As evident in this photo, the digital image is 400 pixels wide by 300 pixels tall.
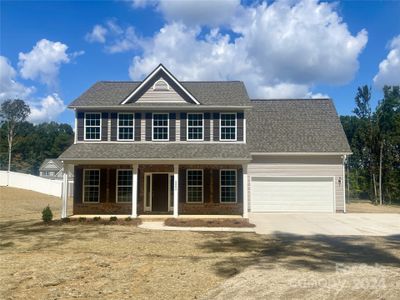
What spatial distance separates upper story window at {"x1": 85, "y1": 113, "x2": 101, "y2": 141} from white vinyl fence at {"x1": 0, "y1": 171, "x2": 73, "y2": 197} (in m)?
20.5

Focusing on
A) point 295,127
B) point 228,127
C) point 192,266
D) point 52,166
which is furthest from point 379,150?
point 52,166

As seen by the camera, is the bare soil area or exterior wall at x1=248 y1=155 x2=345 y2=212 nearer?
exterior wall at x1=248 y1=155 x2=345 y2=212

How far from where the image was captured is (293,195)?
1008 inches

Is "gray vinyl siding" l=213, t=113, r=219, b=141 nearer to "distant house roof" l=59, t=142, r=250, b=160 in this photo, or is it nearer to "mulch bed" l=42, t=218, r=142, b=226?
"distant house roof" l=59, t=142, r=250, b=160

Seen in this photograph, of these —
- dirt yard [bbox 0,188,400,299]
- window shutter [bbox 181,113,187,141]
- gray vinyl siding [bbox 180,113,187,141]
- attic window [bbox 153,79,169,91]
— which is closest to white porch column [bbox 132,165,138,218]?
window shutter [bbox 181,113,187,141]

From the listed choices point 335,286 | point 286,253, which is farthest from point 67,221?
point 335,286

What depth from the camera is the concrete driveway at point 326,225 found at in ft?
54.8

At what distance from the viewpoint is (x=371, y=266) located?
10125 millimetres

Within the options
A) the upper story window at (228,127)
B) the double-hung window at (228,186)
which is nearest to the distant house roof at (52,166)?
the upper story window at (228,127)

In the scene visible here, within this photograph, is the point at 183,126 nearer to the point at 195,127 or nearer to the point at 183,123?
the point at 183,123

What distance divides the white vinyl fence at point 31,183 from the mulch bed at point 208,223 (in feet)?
84.2

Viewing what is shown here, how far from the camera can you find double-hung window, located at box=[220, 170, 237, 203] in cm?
2220

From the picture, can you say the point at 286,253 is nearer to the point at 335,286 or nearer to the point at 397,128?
the point at 335,286

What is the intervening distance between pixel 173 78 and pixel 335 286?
16879 mm
